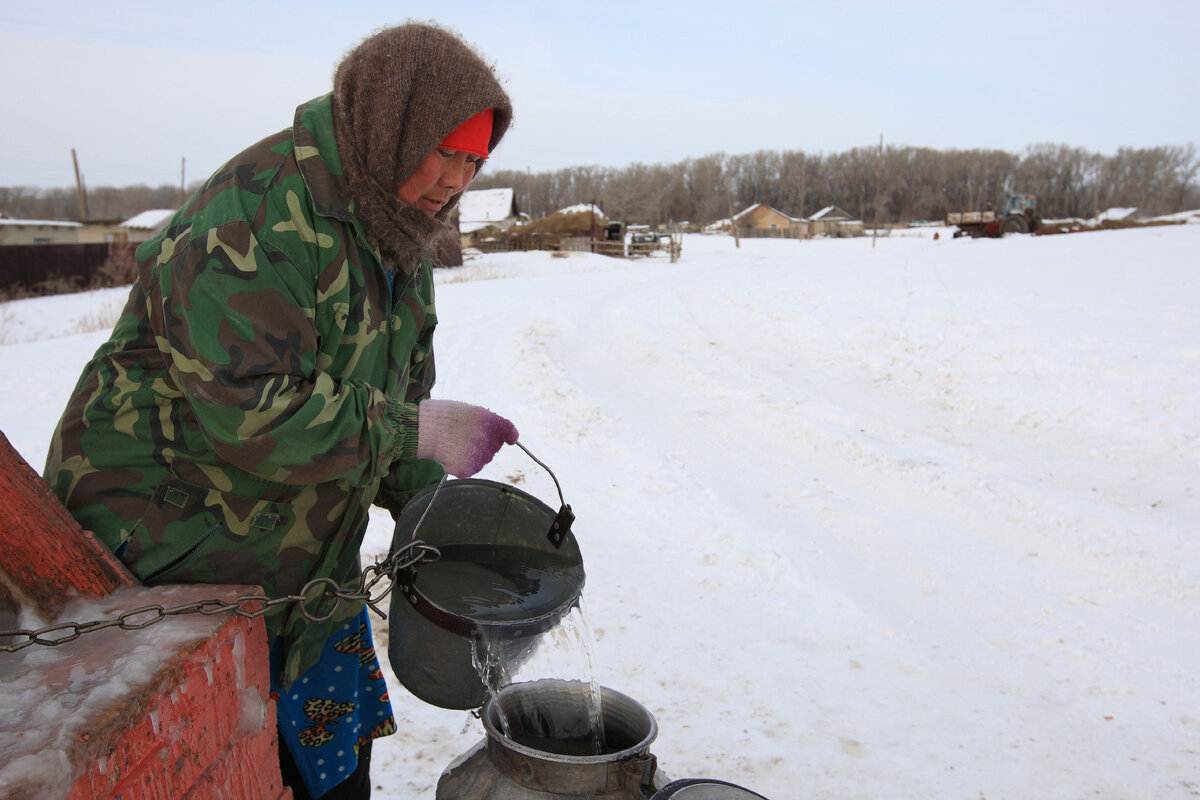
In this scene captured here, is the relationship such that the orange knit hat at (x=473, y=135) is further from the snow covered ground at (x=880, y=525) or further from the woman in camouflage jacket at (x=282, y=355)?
the snow covered ground at (x=880, y=525)

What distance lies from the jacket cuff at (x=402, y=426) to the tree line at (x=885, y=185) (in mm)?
70117

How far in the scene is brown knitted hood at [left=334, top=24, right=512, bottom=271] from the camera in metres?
1.63

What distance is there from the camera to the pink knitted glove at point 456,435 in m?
1.75

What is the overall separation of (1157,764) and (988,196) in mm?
90770

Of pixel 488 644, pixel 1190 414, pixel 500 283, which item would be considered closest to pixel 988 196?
pixel 500 283

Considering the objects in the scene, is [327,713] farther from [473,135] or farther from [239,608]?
[473,135]

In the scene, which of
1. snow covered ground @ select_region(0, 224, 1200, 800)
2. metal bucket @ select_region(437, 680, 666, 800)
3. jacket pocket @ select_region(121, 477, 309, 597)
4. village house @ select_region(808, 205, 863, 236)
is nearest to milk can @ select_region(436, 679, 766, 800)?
metal bucket @ select_region(437, 680, 666, 800)

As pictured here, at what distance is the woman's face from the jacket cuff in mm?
434

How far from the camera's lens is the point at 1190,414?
6672 millimetres

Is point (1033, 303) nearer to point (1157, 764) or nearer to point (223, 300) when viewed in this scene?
point (1157, 764)

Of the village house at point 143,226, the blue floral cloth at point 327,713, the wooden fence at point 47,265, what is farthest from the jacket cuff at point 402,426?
the village house at point 143,226

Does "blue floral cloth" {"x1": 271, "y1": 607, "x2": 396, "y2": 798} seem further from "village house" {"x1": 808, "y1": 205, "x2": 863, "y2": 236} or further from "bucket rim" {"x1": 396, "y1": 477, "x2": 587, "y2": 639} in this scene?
"village house" {"x1": 808, "y1": 205, "x2": 863, "y2": 236}

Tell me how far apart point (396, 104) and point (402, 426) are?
0.63 meters

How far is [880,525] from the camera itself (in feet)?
16.5
